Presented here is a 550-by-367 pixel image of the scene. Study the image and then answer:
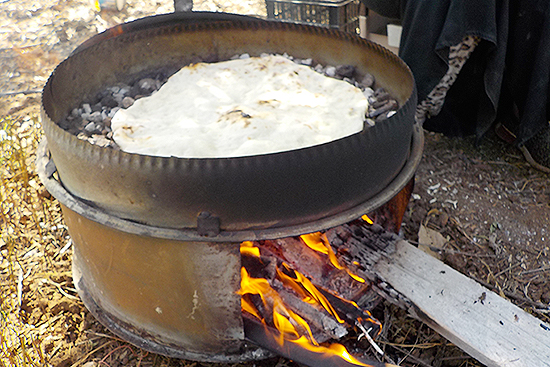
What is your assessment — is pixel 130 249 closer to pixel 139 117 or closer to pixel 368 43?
pixel 139 117

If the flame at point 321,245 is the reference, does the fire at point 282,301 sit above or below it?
below

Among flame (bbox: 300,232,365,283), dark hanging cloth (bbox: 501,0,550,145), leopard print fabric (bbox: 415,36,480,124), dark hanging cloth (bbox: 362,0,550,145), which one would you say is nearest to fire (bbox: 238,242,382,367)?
flame (bbox: 300,232,365,283)

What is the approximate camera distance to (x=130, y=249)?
1879 millimetres

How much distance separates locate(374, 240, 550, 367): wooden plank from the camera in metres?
1.77

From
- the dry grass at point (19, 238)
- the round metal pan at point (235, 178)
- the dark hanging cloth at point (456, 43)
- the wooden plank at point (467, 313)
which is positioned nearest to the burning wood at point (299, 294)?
the wooden plank at point (467, 313)

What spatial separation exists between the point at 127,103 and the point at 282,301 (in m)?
1.18

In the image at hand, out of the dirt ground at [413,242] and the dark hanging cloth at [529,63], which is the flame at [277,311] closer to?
the dirt ground at [413,242]

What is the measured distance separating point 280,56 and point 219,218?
4.45ft

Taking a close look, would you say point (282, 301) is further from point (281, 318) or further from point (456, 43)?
point (456, 43)

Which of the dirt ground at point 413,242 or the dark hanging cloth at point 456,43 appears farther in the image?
the dark hanging cloth at point 456,43

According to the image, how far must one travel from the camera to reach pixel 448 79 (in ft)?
10.1

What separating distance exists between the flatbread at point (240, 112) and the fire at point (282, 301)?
466mm

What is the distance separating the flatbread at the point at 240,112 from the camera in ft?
6.34

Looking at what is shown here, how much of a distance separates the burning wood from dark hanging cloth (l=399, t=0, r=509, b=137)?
57.5 inches
